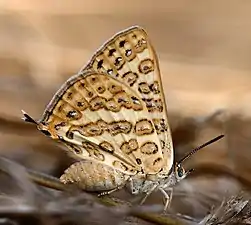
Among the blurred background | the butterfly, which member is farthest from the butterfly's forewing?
the blurred background

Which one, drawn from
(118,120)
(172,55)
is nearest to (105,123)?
(118,120)

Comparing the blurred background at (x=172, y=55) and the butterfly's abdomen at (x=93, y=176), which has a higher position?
the blurred background at (x=172, y=55)

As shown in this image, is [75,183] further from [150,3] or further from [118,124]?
[150,3]

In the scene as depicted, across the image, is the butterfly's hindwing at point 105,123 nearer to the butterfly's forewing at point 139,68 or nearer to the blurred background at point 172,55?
the butterfly's forewing at point 139,68

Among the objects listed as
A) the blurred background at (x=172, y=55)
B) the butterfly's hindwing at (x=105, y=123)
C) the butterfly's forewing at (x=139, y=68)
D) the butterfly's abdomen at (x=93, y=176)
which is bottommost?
the butterfly's abdomen at (x=93, y=176)

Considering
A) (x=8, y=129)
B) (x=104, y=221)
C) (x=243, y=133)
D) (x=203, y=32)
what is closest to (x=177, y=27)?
(x=203, y=32)

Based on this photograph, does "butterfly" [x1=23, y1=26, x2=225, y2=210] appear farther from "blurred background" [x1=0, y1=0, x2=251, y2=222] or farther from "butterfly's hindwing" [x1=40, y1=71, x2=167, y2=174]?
"blurred background" [x1=0, y1=0, x2=251, y2=222]

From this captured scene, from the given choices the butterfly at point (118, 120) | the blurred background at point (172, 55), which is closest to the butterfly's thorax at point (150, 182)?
the butterfly at point (118, 120)
